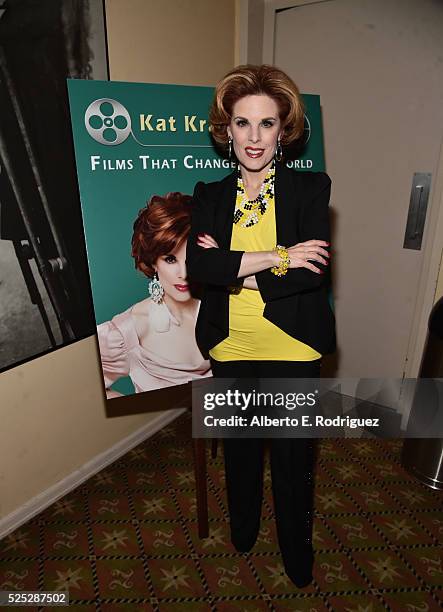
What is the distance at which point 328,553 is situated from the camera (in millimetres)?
1988

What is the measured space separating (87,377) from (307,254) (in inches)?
52.5

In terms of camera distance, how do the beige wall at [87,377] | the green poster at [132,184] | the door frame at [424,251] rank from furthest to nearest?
1. the door frame at [424,251]
2. the beige wall at [87,377]
3. the green poster at [132,184]

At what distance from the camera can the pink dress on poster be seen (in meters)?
1.92

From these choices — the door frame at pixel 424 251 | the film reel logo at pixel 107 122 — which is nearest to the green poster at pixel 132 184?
the film reel logo at pixel 107 122

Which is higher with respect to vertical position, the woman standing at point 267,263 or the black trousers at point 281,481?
the woman standing at point 267,263

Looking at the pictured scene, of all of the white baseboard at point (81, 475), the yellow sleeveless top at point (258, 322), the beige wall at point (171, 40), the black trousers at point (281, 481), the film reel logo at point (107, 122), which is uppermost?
the beige wall at point (171, 40)

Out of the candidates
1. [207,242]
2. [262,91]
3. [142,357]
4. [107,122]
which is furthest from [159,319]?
[262,91]

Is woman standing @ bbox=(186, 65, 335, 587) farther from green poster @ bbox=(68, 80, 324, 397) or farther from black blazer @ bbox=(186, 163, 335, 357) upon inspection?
green poster @ bbox=(68, 80, 324, 397)

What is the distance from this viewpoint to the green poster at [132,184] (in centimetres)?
175

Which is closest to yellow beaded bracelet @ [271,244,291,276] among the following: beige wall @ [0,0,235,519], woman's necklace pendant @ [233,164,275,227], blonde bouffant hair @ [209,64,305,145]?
woman's necklace pendant @ [233,164,275,227]

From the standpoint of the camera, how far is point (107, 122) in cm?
175

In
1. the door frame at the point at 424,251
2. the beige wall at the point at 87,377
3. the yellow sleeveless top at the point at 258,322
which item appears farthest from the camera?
the door frame at the point at 424,251

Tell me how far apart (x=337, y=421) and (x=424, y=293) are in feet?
3.02

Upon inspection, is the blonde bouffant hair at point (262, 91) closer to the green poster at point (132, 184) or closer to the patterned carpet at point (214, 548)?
the green poster at point (132, 184)
